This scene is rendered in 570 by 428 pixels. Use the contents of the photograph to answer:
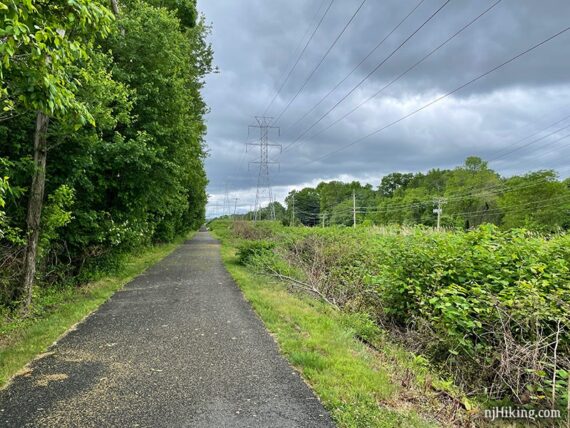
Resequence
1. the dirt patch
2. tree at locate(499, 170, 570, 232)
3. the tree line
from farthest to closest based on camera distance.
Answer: tree at locate(499, 170, 570, 232) < the dirt patch < the tree line

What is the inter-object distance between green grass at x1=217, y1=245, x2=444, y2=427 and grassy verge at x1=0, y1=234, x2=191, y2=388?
140 inches

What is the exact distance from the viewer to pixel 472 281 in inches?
273

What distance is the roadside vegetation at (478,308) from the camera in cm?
511

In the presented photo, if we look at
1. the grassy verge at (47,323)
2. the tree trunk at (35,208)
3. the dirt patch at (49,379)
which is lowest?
the dirt patch at (49,379)

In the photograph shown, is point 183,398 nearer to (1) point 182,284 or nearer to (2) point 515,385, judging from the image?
(2) point 515,385

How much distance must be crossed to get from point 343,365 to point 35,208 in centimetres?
691

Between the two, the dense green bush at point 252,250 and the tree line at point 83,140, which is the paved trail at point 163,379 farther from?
the dense green bush at point 252,250

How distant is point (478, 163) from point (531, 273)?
9123 cm

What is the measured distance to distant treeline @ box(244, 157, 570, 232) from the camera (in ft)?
200

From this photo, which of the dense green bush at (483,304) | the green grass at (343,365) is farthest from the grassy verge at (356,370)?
the dense green bush at (483,304)

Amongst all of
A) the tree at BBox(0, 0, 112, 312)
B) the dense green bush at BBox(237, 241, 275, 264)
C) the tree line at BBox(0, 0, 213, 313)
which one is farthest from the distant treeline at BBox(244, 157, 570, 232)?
the tree at BBox(0, 0, 112, 312)

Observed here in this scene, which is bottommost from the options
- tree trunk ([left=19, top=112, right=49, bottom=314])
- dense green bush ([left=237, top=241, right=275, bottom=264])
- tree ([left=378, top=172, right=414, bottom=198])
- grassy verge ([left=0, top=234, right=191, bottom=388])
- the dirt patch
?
the dirt patch

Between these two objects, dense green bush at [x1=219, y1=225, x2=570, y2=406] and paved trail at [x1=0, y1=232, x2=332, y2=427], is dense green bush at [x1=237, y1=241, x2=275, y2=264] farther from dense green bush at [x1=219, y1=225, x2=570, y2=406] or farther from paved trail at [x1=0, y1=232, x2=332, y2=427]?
paved trail at [x1=0, y1=232, x2=332, y2=427]

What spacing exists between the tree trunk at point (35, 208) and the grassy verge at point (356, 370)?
467cm
